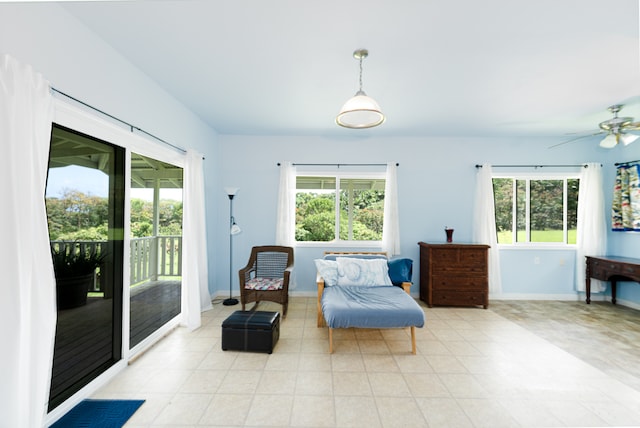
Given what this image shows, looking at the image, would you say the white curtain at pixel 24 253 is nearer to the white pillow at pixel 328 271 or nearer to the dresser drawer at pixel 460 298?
the white pillow at pixel 328 271

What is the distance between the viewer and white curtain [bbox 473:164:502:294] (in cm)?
444

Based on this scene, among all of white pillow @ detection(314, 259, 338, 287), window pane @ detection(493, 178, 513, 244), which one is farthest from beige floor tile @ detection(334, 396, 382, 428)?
window pane @ detection(493, 178, 513, 244)

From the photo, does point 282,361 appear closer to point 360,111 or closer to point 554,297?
point 360,111

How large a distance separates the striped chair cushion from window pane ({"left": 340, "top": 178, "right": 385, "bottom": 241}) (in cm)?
149

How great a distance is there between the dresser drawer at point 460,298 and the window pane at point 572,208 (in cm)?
204

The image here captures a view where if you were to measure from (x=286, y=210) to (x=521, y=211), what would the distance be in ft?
13.2

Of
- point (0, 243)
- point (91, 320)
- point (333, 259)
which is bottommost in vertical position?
point (91, 320)

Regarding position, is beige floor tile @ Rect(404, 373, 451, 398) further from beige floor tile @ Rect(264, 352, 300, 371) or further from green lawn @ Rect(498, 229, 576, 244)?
green lawn @ Rect(498, 229, 576, 244)

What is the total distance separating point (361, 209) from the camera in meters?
4.73

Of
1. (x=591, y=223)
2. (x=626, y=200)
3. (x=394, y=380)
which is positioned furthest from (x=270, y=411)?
(x=626, y=200)

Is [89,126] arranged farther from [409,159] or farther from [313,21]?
[409,159]

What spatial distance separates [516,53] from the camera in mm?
2240

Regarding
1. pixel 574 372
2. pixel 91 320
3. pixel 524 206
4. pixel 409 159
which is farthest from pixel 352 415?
pixel 524 206

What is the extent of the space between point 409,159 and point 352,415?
3838mm
